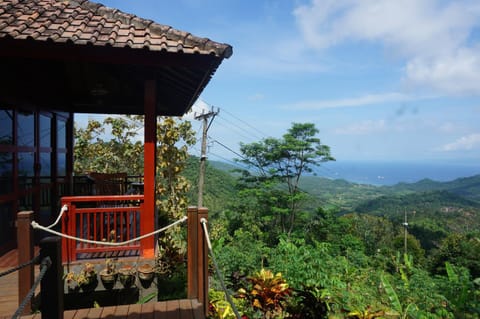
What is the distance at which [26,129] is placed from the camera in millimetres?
5875

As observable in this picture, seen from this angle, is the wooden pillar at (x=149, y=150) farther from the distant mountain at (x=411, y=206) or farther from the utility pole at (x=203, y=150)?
the distant mountain at (x=411, y=206)

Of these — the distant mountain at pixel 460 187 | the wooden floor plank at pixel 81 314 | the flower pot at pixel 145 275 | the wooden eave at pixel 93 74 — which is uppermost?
the wooden eave at pixel 93 74

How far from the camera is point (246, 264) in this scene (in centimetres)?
926

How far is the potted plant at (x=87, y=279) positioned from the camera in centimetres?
414

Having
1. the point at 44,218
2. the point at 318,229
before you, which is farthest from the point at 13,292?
the point at 318,229

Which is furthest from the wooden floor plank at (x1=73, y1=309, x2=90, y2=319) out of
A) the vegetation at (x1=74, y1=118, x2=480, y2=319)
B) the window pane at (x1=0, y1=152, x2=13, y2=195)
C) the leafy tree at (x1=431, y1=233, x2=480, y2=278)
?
the leafy tree at (x1=431, y1=233, x2=480, y2=278)

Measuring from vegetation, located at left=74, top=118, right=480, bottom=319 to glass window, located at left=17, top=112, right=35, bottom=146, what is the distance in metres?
4.45

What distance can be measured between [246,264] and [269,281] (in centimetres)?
456

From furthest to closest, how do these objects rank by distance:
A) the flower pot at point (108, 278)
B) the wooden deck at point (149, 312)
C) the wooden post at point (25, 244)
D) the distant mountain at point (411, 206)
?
the distant mountain at point (411, 206)
the flower pot at point (108, 278)
the wooden deck at point (149, 312)
the wooden post at point (25, 244)

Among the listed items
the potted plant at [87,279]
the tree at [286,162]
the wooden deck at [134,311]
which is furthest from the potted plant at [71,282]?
the tree at [286,162]

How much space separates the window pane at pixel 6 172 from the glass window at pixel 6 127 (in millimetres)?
222

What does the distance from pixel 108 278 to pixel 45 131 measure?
4.20m

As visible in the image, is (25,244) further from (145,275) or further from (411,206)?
(411,206)

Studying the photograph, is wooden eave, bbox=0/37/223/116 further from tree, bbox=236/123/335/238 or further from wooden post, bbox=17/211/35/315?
tree, bbox=236/123/335/238
